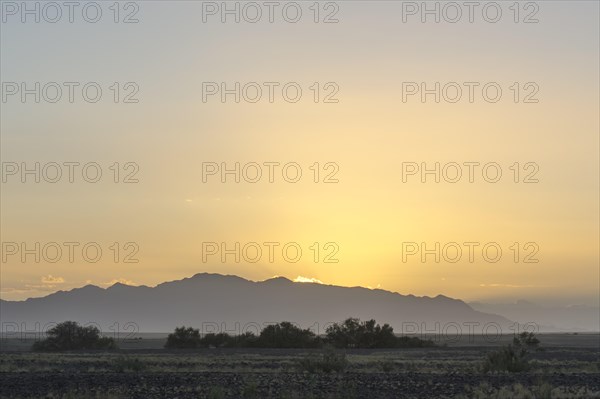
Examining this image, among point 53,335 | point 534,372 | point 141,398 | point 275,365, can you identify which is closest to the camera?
point 141,398

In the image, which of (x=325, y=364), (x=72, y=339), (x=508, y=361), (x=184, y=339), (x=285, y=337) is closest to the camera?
(x=325, y=364)

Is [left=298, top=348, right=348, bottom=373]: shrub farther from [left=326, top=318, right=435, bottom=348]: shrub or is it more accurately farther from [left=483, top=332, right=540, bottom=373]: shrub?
[left=326, top=318, right=435, bottom=348]: shrub

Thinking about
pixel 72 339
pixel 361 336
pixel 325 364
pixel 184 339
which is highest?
pixel 325 364

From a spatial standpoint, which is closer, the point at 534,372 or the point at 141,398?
the point at 141,398

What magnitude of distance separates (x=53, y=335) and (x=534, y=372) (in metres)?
69.5

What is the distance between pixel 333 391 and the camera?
1394 inches

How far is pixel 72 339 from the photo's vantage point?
105688mm

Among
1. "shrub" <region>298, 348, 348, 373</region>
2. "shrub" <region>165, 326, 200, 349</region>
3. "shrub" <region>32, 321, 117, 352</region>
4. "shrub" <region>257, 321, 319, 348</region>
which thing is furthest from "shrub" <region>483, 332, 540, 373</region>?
"shrub" <region>32, 321, 117, 352</region>

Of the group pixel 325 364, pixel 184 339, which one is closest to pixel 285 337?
pixel 184 339

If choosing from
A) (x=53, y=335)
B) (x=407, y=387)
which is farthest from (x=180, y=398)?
(x=53, y=335)

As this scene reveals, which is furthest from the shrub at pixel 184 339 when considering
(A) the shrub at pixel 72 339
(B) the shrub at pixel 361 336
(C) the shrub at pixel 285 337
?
(B) the shrub at pixel 361 336

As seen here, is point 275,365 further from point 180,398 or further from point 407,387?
point 180,398

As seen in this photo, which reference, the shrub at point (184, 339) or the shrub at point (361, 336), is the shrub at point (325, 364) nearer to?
the shrub at point (361, 336)

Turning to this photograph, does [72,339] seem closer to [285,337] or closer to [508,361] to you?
[285,337]
